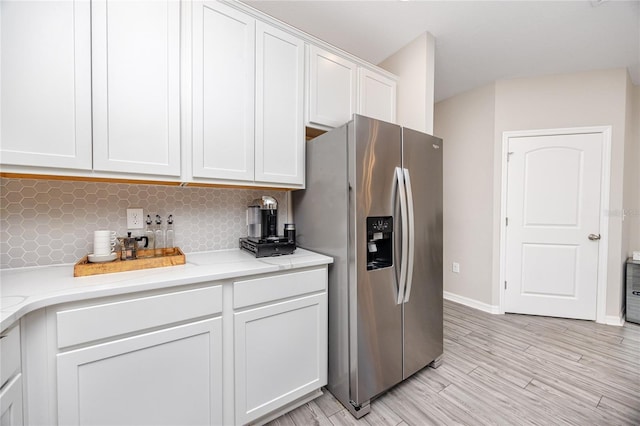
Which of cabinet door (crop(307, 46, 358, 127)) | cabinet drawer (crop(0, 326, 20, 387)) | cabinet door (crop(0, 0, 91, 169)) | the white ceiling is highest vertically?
the white ceiling

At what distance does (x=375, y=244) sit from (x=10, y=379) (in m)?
1.65

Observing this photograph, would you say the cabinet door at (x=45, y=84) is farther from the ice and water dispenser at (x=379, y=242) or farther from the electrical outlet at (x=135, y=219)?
the ice and water dispenser at (x=379, y=242)

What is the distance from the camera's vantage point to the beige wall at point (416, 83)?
7.12 ft

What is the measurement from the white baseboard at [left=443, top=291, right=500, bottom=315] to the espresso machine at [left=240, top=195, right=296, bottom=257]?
8.67 feet

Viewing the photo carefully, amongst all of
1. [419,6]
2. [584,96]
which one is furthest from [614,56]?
[419,6]

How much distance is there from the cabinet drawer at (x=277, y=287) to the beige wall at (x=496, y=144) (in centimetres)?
250

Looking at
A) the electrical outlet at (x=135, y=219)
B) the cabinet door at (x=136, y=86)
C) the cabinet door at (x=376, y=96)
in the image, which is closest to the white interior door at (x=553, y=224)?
the cabinet door at (x=376, y=96)

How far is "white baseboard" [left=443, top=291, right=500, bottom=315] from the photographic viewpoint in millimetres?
3021

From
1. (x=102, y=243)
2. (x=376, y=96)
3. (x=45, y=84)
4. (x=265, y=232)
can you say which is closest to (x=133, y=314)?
(x=102, y=243)

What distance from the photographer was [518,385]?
1796 mm

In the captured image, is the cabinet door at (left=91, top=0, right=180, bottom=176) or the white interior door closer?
the cabinet door at (left=91, top=0, right=180, bottom=176)

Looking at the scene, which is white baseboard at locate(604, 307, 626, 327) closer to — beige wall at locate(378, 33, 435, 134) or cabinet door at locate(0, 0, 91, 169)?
beige wall at locate(378, 33, 435, 134)

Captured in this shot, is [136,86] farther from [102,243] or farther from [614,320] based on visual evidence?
[614,320]

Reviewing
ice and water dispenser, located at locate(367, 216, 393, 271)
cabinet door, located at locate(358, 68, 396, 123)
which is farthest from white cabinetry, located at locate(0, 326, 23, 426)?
cabinet door, located at locate(358, 68, 396, 123)
